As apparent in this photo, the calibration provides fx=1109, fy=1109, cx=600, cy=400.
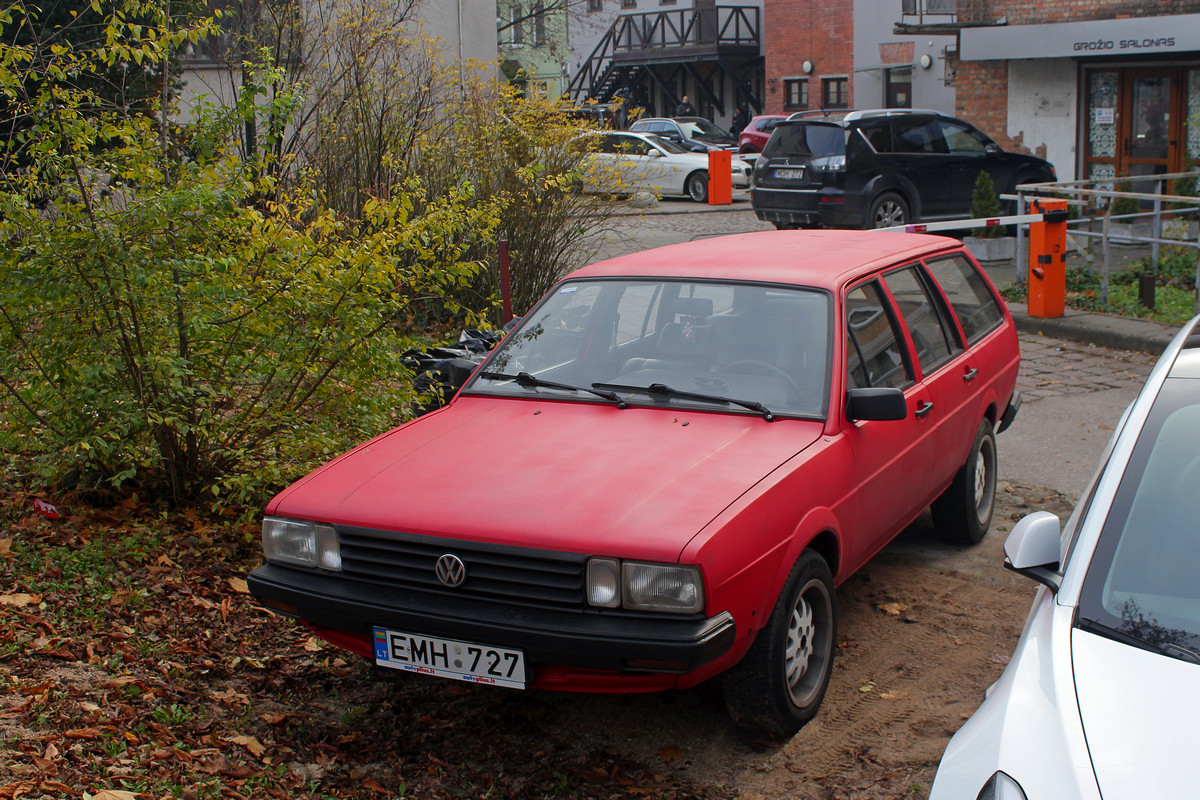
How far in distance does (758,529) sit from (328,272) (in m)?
2.64

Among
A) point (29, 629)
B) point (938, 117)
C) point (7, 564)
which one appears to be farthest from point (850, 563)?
point (938, 117)

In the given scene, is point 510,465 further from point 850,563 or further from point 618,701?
point 850,563

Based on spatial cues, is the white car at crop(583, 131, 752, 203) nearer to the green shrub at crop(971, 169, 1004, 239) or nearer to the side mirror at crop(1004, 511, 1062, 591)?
the green shrub at crop(971, 169, 1004, 239)

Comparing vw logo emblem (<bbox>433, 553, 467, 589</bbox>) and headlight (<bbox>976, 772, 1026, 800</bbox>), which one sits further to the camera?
vw logo emblem (<bbox>433, 553, 467, 589</bbox>)

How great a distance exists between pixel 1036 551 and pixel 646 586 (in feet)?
3.68

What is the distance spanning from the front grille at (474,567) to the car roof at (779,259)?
1.82 meters

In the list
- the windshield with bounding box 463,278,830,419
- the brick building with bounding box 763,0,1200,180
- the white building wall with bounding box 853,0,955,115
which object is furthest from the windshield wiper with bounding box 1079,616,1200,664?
the white building wall with bounding box 853,0,955,115

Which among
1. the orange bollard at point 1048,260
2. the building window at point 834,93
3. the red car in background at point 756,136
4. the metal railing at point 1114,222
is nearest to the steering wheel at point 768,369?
the metal railing at point 1114,222

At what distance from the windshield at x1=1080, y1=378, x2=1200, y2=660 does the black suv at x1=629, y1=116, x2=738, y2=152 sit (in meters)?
24.4

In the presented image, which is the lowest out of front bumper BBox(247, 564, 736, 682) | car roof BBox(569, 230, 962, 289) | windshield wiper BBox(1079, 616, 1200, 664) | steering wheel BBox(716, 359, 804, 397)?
front bumper BBox(247, 564, 736, 682)

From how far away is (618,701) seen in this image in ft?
14.0

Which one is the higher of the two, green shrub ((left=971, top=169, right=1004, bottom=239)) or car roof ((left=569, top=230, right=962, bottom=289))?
green shrub ((left=971, top=169, right=1004, bottom=239))

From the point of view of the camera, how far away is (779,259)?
4.99 metres

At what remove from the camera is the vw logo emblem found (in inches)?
140
